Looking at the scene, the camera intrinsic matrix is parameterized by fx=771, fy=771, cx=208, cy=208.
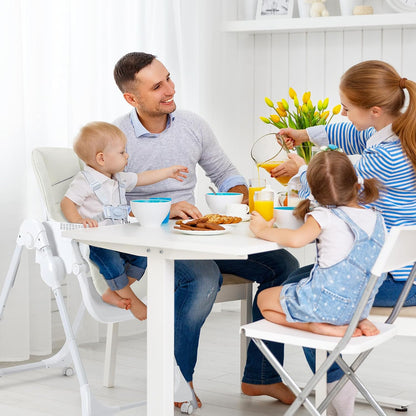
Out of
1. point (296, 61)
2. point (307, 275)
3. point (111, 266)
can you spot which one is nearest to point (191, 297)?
point (111, 266)

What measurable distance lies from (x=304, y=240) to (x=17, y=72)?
170 centimetres

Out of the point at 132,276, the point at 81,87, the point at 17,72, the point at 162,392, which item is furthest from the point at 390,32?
the point at 162,392

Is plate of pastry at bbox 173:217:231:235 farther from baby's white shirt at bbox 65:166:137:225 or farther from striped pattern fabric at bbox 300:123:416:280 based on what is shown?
baby's white shirt at bbox 65:166:137:225

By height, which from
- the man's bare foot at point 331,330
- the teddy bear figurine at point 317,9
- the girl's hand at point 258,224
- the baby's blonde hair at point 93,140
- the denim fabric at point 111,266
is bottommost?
the man's bare foot at point 331,330

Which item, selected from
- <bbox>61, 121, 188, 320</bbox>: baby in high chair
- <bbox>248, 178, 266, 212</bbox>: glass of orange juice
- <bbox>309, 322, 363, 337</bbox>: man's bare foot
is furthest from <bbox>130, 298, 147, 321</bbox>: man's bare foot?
<bbox>309, 322, 363, 337</bbox>: man's bare foot

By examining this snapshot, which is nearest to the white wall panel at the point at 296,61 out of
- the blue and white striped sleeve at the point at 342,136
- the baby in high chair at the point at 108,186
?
the blue and white striped sleeve at the point at 342,136

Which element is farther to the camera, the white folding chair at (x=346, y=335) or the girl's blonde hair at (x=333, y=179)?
the girl's blonde hair at (x=333, y=179)

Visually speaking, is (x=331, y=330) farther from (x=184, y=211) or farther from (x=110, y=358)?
(x=110, y=358)

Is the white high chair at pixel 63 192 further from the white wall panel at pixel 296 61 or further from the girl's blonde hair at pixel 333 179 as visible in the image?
the white wall panel at pixel 296 61

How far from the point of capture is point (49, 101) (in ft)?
10.9

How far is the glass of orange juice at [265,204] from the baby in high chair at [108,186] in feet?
1.47

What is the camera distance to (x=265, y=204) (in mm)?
2115

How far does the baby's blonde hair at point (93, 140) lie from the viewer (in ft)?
8.53

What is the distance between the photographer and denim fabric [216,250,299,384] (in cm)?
271
